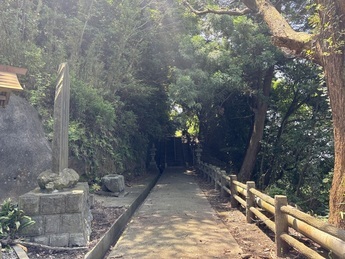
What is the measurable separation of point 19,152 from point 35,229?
2605 mm

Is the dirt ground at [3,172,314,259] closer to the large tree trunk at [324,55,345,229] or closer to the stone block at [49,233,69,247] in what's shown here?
the stone block at [49,233,69,247]

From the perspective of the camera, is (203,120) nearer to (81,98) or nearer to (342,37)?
(81,98)

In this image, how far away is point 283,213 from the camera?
15.1 feet

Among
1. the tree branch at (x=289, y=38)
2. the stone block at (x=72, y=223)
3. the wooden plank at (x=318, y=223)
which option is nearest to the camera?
the wooden plank at (x=318, y=223)

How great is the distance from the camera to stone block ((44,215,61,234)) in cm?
461

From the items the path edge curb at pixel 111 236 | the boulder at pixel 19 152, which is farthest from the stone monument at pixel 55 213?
the boulder at pixel 19 152

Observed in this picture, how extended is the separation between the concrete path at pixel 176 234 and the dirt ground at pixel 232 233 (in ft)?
0.66

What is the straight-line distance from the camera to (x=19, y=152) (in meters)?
6.66

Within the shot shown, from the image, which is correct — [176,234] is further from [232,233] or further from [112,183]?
[112,183]

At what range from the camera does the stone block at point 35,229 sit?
14.7 ft

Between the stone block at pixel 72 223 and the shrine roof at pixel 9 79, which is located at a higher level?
the shrine roof at pixel 9 79

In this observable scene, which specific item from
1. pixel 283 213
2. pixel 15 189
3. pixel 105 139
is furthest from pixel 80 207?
pixel 105 139

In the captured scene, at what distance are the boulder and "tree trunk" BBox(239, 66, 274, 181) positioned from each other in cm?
832

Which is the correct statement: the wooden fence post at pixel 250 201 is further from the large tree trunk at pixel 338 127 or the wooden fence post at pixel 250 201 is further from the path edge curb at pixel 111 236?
the path edge curb at pixel 111 236
